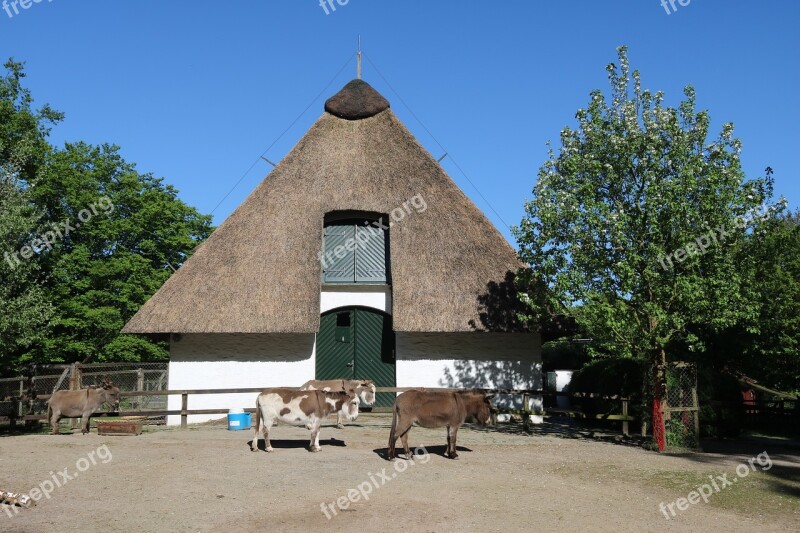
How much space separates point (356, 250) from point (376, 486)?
1177cm

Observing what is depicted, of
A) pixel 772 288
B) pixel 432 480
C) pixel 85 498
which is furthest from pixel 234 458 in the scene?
pixel 772 288

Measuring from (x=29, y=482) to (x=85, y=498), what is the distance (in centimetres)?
159

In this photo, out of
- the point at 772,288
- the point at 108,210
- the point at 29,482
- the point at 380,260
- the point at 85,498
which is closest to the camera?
the point at 85,498

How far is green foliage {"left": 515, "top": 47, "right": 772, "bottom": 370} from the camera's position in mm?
13875

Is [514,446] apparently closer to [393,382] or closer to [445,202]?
[393,382]

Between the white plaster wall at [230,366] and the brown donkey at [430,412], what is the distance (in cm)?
803

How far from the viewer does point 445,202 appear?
2178 cm

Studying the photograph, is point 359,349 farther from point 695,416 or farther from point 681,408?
point 695,416

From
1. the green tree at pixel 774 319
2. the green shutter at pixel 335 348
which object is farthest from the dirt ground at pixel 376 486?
the green shutter at pixel 335 348

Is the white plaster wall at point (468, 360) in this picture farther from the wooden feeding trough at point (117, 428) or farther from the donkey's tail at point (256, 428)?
the wooden feeding trough at point (117, 428)

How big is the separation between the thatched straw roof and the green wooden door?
1.51 m

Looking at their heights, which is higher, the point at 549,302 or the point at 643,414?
the point at 549,302

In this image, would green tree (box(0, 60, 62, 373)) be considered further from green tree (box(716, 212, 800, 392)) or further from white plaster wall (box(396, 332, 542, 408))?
green tree (box(716, 212, 800, 392))

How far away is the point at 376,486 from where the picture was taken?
973 cm
